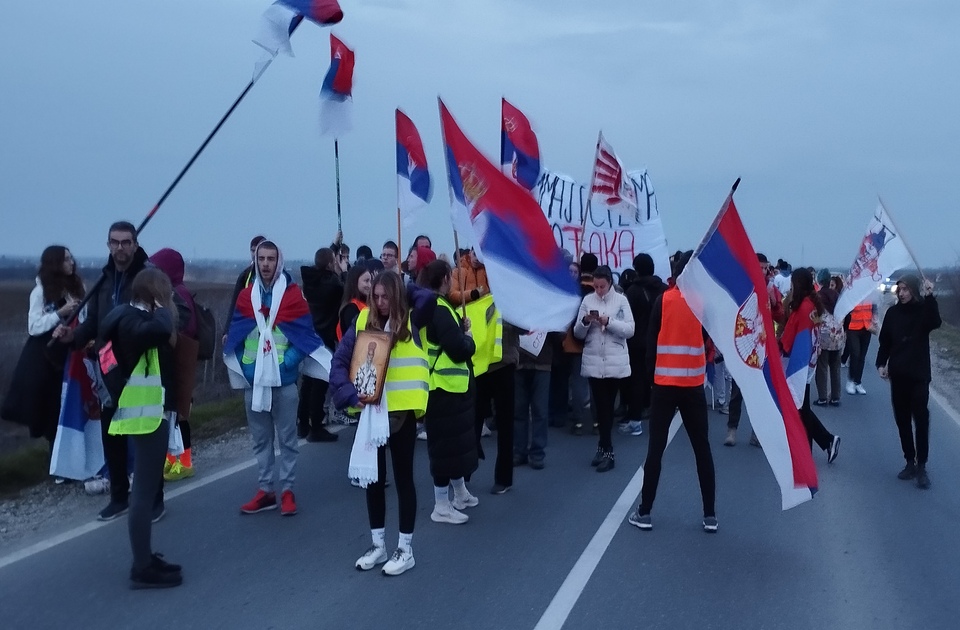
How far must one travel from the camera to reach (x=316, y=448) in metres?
9.26

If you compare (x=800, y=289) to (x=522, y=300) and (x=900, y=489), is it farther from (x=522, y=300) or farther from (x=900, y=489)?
(x=522, y=300)

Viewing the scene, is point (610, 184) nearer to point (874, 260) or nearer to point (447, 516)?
point (874, 260)

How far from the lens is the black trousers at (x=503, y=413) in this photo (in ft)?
25.0

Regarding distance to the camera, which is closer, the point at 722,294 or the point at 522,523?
the point at 722,294

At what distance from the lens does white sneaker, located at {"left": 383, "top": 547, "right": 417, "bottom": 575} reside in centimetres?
551

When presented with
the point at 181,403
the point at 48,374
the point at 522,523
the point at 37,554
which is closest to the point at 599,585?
the point at 522,523

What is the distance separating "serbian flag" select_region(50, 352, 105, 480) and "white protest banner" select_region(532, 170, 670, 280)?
7.51 metres

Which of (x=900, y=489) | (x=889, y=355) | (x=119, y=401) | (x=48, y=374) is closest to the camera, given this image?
(x=119, y=401)

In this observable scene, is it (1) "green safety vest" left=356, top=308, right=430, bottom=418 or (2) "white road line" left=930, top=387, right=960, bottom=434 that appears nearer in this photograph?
(1) "green safety vest" left=356, top=308, right=430, bottom=418

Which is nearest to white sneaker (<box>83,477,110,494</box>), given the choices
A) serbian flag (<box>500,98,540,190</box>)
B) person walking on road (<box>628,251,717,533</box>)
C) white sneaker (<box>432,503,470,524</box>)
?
white sneaker (<box>432,503,470,524</box>)

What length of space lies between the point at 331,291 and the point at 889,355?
17.2 feet

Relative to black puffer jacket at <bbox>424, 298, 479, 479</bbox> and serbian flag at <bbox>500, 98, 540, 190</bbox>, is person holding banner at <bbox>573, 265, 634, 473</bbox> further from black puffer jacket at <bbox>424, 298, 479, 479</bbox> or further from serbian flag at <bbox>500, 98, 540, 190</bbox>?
black puffer jacket at <bbox>424, 298, 479, 479</bbox>

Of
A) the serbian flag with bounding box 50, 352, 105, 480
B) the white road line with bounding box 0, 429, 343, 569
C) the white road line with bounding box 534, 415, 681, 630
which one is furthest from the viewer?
the serbian flag with bounding box 50, 352, 105, 480

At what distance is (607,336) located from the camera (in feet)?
29.8
